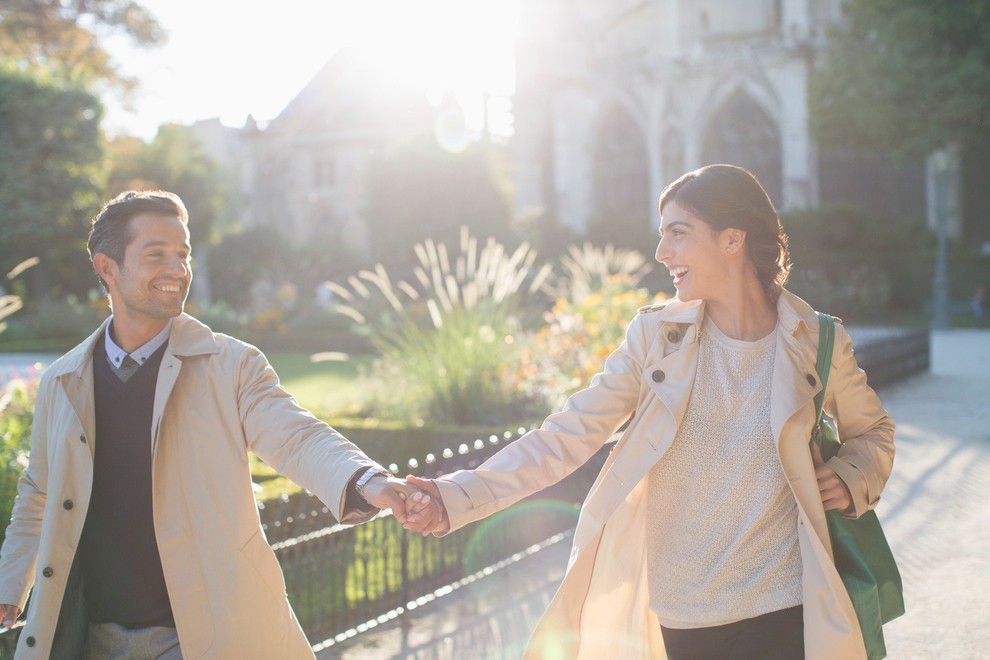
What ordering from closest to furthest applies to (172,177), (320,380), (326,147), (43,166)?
1. (320,380)
2. (43,166)
3. (172,177)
4. (326,147)

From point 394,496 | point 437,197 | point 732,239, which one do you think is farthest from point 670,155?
point 394,496

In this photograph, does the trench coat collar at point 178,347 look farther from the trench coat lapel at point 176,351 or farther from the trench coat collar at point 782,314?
the trench coat collar at point 782,314

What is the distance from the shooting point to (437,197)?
3028cm

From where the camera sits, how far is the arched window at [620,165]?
1639 inches

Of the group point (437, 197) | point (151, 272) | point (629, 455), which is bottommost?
point (629, 455)

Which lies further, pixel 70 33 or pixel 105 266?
pixel 70 33

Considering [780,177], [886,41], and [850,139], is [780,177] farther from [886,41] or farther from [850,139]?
[886,41]

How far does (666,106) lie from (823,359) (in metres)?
38.4

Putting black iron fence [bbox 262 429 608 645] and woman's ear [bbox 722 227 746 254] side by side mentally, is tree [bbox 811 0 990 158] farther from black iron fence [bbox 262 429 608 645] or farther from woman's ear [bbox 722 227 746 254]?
woman's ear [bbox 722 227 746 254]

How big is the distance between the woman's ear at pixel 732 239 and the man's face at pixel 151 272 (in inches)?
50.7

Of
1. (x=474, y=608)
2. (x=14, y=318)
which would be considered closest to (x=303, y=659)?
(x=474, y=608)

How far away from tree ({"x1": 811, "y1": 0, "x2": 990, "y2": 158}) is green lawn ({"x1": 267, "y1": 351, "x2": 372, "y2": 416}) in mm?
13462

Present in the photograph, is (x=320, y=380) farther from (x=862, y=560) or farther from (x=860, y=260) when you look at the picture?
(x=860, y=260)

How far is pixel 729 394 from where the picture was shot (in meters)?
2.65
